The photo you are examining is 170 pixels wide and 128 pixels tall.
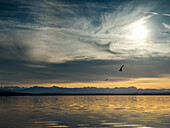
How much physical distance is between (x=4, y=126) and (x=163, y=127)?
19825mm

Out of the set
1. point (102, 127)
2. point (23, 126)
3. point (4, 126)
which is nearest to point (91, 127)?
point (102, 127)

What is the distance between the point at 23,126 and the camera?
26562mm

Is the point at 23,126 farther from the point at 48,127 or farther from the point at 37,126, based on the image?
the point at 48,127

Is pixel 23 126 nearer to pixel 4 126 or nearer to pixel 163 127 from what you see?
pixel 4 126

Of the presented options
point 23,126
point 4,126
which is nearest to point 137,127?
point 23,126

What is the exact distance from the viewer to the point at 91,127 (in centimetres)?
2548

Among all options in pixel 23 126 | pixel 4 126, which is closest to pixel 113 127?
pixel 23 126

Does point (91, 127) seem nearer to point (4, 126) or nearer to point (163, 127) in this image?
point (163, 127)

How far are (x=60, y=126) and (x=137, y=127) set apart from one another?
9660mm

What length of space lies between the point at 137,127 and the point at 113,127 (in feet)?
9.75

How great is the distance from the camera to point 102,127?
25.5 meters

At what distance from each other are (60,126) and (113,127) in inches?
265

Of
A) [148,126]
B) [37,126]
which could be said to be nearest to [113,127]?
[148,126]

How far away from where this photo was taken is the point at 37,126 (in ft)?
86.6
